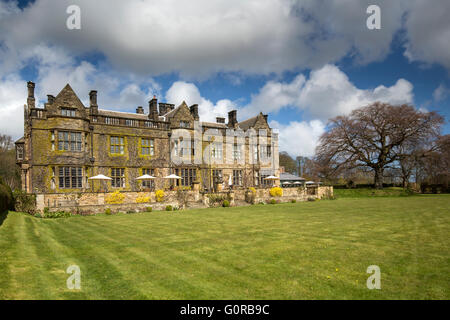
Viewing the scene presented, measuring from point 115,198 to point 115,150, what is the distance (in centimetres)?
787

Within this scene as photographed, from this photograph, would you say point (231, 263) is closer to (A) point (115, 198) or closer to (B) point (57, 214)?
(B) point (57, 214)

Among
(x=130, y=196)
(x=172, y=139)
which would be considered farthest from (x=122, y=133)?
(x=130, y=196)

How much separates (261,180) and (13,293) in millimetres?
35719

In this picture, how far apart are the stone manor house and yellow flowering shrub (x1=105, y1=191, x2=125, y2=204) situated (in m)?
5.17

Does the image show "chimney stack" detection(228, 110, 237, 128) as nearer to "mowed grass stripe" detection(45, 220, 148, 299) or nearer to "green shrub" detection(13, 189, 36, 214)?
"green shrub" detection(13, 189, 36, 214)

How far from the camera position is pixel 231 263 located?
7184 millimetres

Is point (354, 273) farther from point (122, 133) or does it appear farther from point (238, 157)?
point (238, 157)

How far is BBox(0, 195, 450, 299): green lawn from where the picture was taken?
5426 millimetres

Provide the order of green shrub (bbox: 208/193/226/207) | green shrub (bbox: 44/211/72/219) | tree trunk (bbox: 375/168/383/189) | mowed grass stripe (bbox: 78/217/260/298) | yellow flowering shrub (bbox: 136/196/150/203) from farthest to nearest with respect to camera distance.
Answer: tree trunk (bbox: 375/168/383/189)
green shrub (bbox: 208/193/226/207)
yellow flowering shrub (bbox: 136/196/150/203)
green shrub (bbox: 44/211/72/219)
mowed grass stripe (bbox: 78/217/260/298)

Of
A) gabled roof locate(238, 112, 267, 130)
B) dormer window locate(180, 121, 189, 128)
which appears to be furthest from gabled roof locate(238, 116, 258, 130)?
dormer window locate(180, 121, 189, 128)

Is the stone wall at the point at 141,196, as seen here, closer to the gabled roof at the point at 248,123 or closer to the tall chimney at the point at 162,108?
the gabled roof at the point at 248,123

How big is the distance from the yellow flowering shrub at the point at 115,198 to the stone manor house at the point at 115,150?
17.0 feet

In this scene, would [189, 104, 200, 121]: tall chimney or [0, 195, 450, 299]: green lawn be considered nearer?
[0, 195, 450, 299]: green lawn
